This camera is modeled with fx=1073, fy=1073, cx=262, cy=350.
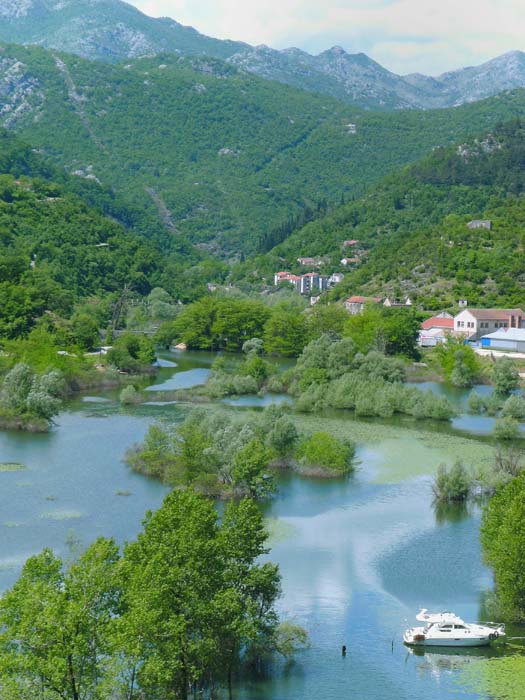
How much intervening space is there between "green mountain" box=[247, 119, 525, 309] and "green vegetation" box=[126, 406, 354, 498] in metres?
48.6

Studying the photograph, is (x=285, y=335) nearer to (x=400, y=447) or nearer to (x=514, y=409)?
(x=514, y=409)

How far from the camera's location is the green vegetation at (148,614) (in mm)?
19156

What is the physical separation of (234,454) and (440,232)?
6847cm

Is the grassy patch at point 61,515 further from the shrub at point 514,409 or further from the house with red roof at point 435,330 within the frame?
the house with red roof at point 435,330

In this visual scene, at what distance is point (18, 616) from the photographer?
19734 millimetres

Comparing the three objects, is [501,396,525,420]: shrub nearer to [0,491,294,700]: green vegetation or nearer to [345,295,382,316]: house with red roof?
[0,491,294,700]: green vegetation

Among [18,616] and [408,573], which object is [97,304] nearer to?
[408,573]

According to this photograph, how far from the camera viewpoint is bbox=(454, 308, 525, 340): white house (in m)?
80.2

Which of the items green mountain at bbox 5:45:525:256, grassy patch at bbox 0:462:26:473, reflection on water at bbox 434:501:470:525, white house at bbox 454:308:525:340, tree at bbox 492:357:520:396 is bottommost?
reflection on water at bbox 434:501:470:525

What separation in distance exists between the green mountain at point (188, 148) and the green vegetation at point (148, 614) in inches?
5239

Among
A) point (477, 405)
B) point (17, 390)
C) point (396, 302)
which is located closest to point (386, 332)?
point (477, 405)

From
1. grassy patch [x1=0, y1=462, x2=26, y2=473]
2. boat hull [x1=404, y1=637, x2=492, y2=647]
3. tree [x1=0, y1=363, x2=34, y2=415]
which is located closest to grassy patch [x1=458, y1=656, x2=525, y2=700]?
→ boat hull [x1=404, y1=637, x2=492, y2=647]

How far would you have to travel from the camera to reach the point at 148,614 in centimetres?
2012

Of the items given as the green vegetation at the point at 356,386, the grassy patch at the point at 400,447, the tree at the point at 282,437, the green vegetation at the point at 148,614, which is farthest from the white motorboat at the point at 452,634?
the green vegetation at the point at 356,386
